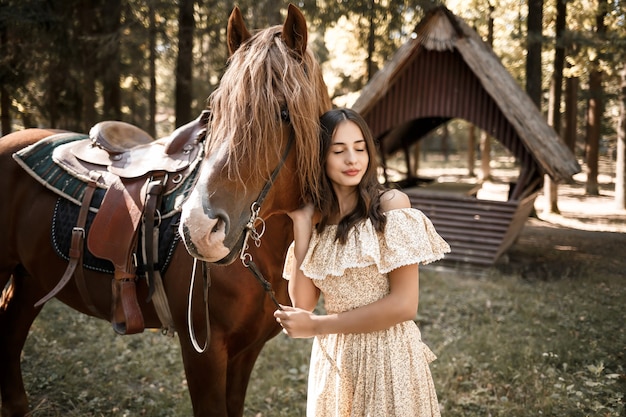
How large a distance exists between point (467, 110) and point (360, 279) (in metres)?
6.45

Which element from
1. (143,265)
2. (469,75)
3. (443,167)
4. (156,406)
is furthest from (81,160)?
(443,167)

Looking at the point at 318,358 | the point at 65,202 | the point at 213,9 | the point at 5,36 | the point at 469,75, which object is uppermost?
the point at 213,9

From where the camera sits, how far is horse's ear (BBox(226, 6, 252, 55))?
5.74ft

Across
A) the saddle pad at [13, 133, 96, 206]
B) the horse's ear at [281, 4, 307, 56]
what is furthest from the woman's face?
the saddle pad at [13, 133, 96, 206]

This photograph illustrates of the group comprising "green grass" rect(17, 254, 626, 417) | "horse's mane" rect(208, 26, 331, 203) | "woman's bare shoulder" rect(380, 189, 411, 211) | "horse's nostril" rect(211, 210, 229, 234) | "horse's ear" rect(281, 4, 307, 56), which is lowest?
"green grass" rect(17, 254, 626, 417)

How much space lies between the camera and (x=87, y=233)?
99.6 inches

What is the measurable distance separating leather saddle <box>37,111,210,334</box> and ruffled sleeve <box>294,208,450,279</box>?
86 centimetres

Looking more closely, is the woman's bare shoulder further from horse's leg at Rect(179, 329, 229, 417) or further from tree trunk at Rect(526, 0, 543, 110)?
tree trunk at Rect(526, 0, 543, 110)

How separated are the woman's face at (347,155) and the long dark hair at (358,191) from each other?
0.02 meters

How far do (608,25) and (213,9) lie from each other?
8887 millimetres

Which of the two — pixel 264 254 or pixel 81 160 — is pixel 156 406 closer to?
pixel 81 160

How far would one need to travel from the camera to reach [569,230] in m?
10.4

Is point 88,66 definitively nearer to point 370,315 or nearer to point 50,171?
point 50,171

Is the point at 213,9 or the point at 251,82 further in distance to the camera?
the point at 213,9
